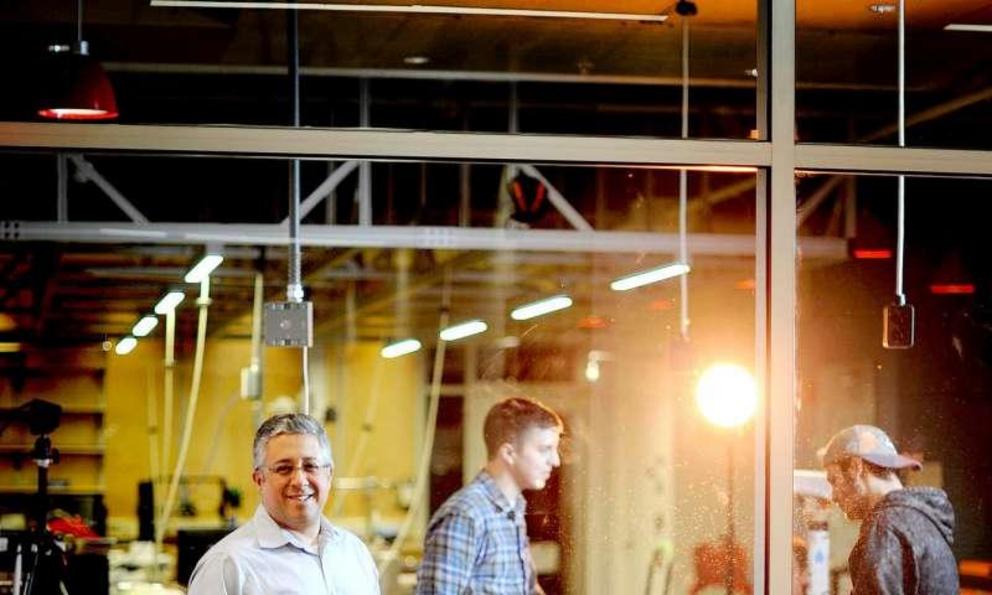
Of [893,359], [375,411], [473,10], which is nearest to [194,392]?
[375,411]

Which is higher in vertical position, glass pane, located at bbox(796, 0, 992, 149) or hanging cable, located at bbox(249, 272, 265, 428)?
glass pane, located at bbox(796, 0, 992, 149)

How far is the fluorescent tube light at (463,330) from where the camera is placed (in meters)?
12.6

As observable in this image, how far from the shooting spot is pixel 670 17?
6.23 metres

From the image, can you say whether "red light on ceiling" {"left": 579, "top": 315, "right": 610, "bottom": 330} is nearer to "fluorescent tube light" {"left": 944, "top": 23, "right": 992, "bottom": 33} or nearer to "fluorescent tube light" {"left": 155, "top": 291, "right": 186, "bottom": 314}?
"fluorescent tube light" {"left": 155, "top": 291, "right": 186, "bottom": 314}

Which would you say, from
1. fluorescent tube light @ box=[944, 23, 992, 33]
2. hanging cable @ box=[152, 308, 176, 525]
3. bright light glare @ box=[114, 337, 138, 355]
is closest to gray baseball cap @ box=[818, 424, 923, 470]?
fluorescent tube light @ box=[944, 23, 992, 33]

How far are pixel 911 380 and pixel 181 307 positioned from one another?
6674mm

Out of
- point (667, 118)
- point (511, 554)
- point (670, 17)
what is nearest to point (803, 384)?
point (511, 554)

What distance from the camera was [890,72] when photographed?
893 centimetres

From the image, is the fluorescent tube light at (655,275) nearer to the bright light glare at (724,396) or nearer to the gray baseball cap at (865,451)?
the bright light glare at (724,396)

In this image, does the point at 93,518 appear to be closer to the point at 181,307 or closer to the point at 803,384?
the point at 181,307

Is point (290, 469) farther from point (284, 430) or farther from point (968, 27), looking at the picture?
point (968, 27)

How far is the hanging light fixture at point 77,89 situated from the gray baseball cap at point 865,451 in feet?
9.65

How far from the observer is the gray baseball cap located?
4.32 m

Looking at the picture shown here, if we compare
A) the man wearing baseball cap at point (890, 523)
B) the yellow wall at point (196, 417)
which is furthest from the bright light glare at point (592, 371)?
the man wearing baseball cap at point (890, 523)
